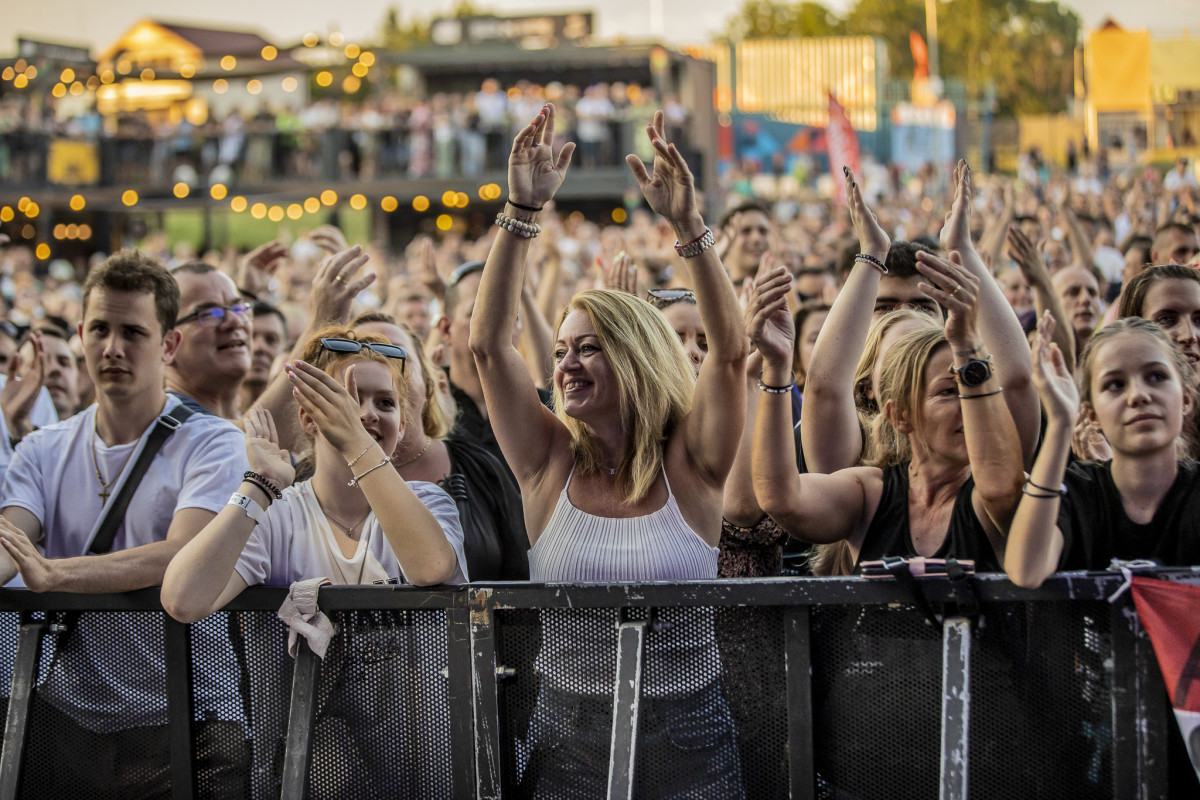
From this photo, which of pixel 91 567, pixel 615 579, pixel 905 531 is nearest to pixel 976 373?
pixel 905 531

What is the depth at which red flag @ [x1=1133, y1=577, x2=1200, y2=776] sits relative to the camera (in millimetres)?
2160

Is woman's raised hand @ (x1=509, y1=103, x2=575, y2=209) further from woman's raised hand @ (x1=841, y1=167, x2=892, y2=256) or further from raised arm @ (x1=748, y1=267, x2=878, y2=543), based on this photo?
woman's raised hand @ (x1=841, y1=167, x2=892, y2=256)

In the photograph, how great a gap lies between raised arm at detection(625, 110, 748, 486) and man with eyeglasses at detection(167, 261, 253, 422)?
75.3 inches

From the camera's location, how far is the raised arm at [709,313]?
258 centimetres

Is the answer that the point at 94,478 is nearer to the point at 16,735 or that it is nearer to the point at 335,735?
the point at 16,735

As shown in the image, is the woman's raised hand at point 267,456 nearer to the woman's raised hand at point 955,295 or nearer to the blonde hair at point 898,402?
the blonde hair at point 898,402

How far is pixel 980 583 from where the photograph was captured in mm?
2262

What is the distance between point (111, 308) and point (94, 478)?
511mm

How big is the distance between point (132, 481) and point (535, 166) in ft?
4.56

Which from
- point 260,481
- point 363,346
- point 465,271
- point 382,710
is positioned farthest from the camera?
point 465,271

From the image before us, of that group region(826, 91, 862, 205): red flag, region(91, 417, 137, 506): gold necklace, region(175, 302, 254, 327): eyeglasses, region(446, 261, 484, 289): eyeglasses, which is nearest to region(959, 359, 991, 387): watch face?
region(91, 417, 137, 506): gold necklace

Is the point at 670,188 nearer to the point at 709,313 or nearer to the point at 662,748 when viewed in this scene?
the point at 709,313

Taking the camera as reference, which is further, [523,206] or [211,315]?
[211,315]

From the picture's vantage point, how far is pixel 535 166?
274 cm
